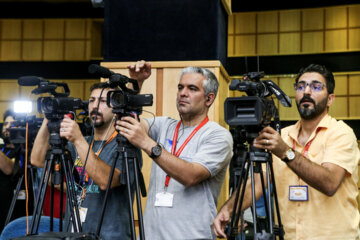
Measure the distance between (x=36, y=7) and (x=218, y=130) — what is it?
34.5ft

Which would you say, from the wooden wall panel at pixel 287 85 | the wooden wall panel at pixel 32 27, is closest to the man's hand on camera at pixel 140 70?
the wooden wall panel at pixel 287 85

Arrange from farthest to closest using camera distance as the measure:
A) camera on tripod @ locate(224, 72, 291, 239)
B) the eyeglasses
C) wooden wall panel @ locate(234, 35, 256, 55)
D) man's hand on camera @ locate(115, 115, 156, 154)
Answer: wooden wall panel @ locate(234, 35, 256, 55)
the eyeglasses
man's hand on camera @ locate(115, 115, 156, 154)
camera on tripod @ locate(224, 72, 291, 239)

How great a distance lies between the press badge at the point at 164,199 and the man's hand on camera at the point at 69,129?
1.58 feet

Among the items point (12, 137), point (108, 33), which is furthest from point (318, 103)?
point (12, 137)

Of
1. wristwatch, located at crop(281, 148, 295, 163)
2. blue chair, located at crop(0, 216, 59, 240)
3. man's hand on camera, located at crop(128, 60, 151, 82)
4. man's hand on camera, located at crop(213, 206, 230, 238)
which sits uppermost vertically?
man's hand on camera, located at crop(128, 60, 151, 82)

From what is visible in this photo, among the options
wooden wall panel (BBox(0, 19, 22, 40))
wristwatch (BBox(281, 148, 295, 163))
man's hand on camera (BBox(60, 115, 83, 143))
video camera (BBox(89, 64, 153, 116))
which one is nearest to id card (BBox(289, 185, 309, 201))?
wristwatch (BBox(281, 148, 295, 163))

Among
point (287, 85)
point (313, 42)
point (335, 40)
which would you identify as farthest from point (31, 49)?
point (335, 40)

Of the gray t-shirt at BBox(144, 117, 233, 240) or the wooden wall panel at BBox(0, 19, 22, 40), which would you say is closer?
the gray t-shirt at BBox(144, 117, 233, 240)

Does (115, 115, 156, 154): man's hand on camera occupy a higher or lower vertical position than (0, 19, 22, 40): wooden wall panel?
lower

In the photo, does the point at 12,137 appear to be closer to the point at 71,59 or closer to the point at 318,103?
the point at 318,103

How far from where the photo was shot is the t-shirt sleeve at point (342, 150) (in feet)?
7.77

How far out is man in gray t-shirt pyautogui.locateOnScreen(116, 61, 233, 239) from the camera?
2.25 meters

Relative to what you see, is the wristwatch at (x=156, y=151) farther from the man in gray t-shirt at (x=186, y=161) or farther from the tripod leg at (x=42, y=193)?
the tripod leg at (x=42, y=193)

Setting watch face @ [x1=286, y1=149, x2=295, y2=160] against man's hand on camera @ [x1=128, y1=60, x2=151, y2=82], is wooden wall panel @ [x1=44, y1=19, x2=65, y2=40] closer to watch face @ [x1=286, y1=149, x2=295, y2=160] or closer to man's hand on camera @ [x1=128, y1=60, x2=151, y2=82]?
man's hand on camera @ [x1=128, y1=60, x2=151, y2=82]
